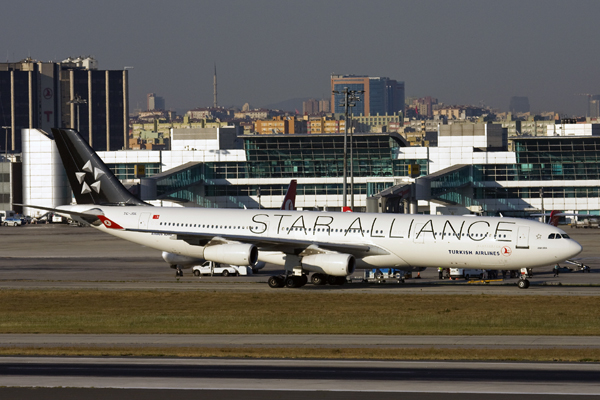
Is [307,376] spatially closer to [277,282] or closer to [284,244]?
[284,244]

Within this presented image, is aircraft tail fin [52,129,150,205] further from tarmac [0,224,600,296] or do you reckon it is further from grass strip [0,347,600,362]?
grass strip [0,347,600,362]

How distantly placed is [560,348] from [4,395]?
20.1m

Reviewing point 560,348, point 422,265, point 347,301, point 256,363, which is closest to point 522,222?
point 422,265

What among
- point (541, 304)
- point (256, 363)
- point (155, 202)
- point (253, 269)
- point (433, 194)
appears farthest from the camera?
point (155, 202)

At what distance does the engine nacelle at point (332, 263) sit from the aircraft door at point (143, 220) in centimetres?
1253

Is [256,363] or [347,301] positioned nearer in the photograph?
[256,363]

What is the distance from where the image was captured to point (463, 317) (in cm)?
4253

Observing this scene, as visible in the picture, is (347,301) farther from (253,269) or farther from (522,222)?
(253,269)

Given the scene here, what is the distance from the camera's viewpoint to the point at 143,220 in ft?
197

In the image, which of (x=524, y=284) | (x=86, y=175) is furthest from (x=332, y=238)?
(x=86, y=175)

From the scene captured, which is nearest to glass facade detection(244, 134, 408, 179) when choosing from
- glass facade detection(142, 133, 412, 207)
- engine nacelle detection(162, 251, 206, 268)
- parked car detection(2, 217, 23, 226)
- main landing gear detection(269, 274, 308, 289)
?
glass facade detection(142, 133, 412, 207)

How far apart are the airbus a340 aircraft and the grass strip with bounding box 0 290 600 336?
3062 mm

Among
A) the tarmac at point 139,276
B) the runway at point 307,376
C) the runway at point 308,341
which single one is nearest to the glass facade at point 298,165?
the tarmac at point 139,276

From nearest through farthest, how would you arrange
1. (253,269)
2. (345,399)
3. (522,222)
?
(345,399), (522,222), (253,269)
